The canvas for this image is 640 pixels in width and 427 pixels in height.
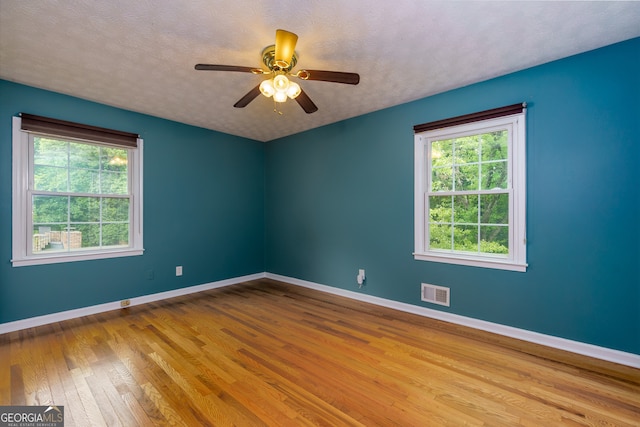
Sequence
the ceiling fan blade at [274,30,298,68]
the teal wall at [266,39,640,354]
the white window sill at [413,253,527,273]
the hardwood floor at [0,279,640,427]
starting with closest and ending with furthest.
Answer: the hardwood floor at [0,279,640,427] → the ceiling fan blade at [274,30,298,68] → the teal wall at [266,39,640,354] → the white window sill at [413,253,527,273]

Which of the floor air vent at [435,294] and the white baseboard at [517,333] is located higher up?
the floor air vent at [435,294]

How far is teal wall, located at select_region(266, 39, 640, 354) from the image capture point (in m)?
2.33

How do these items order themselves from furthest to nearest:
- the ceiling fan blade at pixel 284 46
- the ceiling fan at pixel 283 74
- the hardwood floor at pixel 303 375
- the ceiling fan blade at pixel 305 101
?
the ceiling fan blade at pixel 305 101
the ceiling fan at pixel 283 74
the ceiling fan blade at pixel 284 46
the hardwood floor at pixel 303 375

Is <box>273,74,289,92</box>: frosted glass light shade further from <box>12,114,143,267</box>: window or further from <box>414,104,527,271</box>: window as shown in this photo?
<box>12,114,143,267</box>: window

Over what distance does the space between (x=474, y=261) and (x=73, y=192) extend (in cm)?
466

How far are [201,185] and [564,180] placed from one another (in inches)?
179

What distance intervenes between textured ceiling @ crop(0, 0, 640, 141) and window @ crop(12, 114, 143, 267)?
55 centimetres

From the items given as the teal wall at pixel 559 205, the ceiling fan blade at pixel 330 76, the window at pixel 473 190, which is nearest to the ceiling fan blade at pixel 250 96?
the ceiling fan blade at pixel 330 76

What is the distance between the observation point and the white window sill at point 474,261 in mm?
2794

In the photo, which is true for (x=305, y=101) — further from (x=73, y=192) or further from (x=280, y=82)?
(x=73, y=192)

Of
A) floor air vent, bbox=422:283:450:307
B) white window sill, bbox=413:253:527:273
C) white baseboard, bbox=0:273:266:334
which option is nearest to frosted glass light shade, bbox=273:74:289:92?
white window sill, bbox=413:253:527:273

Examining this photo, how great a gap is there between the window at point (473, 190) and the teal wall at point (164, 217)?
305 cm

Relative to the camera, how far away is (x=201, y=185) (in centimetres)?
454

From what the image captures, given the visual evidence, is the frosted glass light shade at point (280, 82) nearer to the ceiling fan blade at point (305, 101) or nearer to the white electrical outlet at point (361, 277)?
the ceiling fan blade at point (305, 101)
